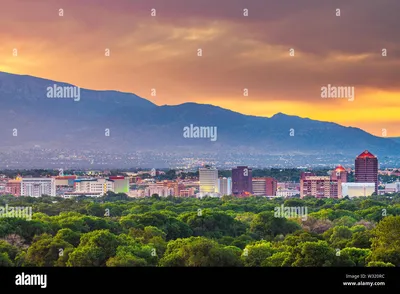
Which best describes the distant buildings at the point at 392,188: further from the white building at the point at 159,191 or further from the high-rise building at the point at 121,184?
the high-rise building at the point at 121,184

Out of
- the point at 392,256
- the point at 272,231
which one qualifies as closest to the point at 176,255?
the point at 392,256

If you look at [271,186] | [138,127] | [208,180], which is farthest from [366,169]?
[138,127]

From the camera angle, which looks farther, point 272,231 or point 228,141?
point 228,141

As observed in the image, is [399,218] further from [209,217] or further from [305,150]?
[305,150]

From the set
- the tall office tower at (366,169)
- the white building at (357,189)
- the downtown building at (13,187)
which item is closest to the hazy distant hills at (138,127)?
the tall office tower at (366,169)

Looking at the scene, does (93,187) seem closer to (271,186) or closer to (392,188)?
(271,186)
